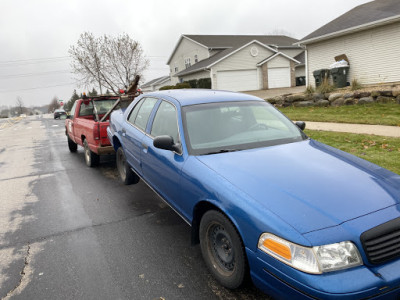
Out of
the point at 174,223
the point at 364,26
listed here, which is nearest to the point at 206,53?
the point at 364,26

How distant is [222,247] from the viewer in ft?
9.21

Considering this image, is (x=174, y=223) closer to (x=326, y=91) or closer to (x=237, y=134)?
(x=237, y=134)

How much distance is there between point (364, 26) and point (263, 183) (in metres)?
17.3

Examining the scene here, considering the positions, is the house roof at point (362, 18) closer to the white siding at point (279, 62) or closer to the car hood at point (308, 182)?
the white siding at point (279, 62)

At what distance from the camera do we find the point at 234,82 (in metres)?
32.5

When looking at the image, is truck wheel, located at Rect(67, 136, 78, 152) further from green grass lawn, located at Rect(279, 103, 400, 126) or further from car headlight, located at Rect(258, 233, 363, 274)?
car headlight, located at Rect(258, 233, 363, 274)

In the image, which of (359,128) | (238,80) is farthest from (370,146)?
(238,80)

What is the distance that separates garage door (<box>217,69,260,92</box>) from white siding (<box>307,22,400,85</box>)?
13227 millimetres

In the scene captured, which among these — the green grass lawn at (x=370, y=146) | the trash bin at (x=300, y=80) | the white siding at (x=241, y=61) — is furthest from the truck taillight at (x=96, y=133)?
the trash bin at (x=300, y=80)

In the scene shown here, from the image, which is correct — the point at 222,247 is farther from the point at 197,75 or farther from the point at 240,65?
the point at 197,75

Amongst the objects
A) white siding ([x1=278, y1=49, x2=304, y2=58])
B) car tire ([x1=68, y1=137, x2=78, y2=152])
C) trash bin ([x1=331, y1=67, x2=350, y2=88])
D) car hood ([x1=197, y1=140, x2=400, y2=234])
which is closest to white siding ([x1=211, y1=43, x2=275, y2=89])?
→ white siding ([x1=278, y1=49, x2=304, y2=58])

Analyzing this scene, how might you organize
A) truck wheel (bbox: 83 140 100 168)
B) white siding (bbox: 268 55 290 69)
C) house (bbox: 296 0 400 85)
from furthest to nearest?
white siding (bbox: 268 55 290 69) → house (bbox: 296 0 400 85) → truck wheel (bbox: 83 140 100 168)

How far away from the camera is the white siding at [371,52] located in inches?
638

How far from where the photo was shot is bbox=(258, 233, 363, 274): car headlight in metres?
2.05
